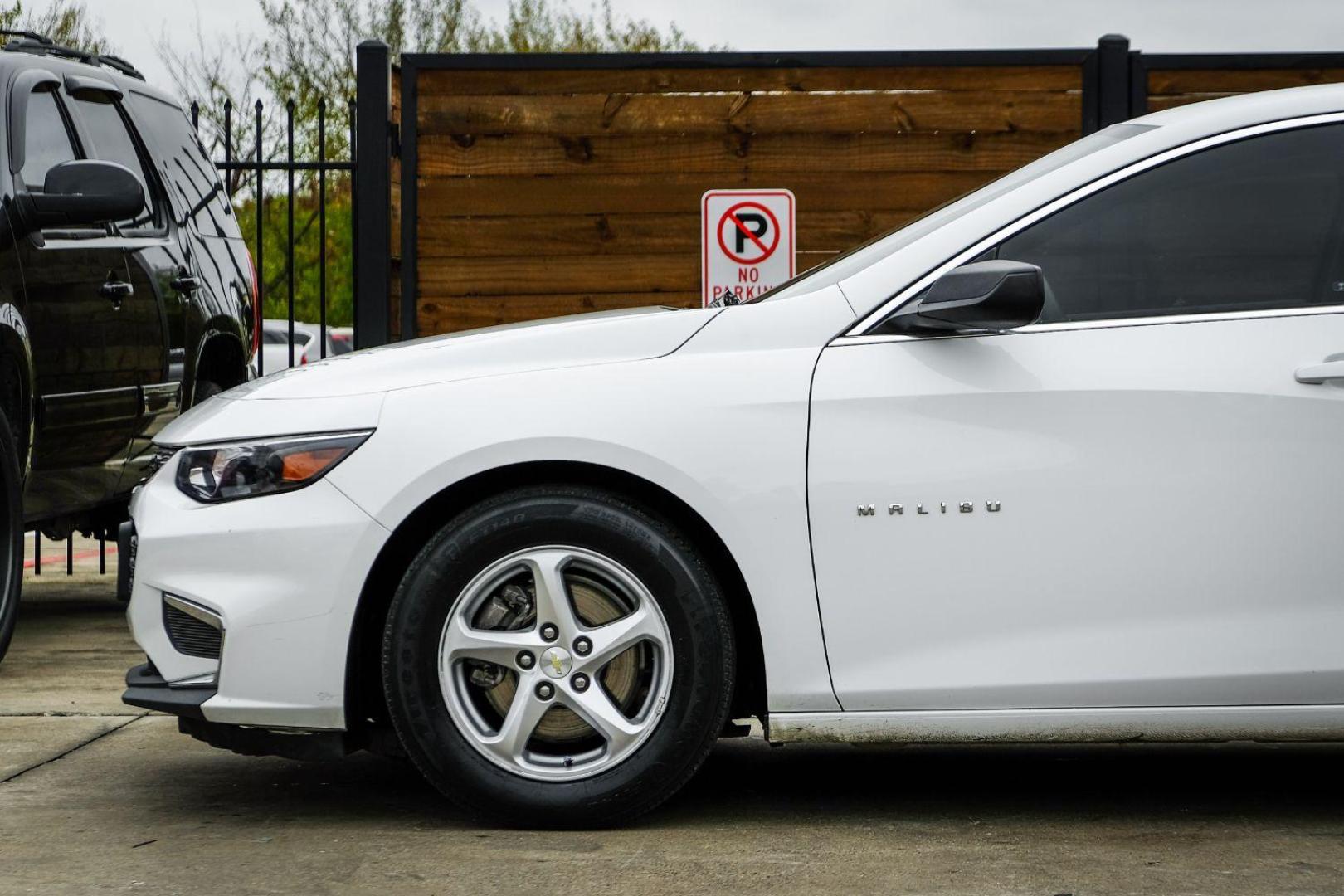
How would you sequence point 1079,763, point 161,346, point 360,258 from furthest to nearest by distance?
point 360,258 < point 161,346 < point 1079,763

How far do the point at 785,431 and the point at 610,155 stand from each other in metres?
4.84

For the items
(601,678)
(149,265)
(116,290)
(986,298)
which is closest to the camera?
(986,298)

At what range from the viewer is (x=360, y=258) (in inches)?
331

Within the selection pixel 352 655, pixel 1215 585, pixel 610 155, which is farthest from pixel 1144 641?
pixel 610 155

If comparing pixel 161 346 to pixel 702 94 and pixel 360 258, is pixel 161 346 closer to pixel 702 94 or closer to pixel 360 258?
pixel 360 258

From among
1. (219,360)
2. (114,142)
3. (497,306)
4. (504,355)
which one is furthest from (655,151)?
(504,355)

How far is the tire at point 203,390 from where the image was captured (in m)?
7.45

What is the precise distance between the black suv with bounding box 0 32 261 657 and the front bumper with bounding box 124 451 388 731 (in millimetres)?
1607

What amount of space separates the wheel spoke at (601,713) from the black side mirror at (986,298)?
1102 millimetres

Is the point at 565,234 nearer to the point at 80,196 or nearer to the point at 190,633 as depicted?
the point at 80,196

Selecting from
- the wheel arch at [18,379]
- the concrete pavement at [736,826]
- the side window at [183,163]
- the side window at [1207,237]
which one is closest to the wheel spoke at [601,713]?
the concrete pavement at [736,826]

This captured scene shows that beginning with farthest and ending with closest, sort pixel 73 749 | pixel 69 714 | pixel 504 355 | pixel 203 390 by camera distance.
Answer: pixel 203 390, pixel 69 714, pixel 73 749, pixel 504 355

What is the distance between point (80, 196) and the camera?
6.05m

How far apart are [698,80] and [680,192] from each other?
0.55 meters
